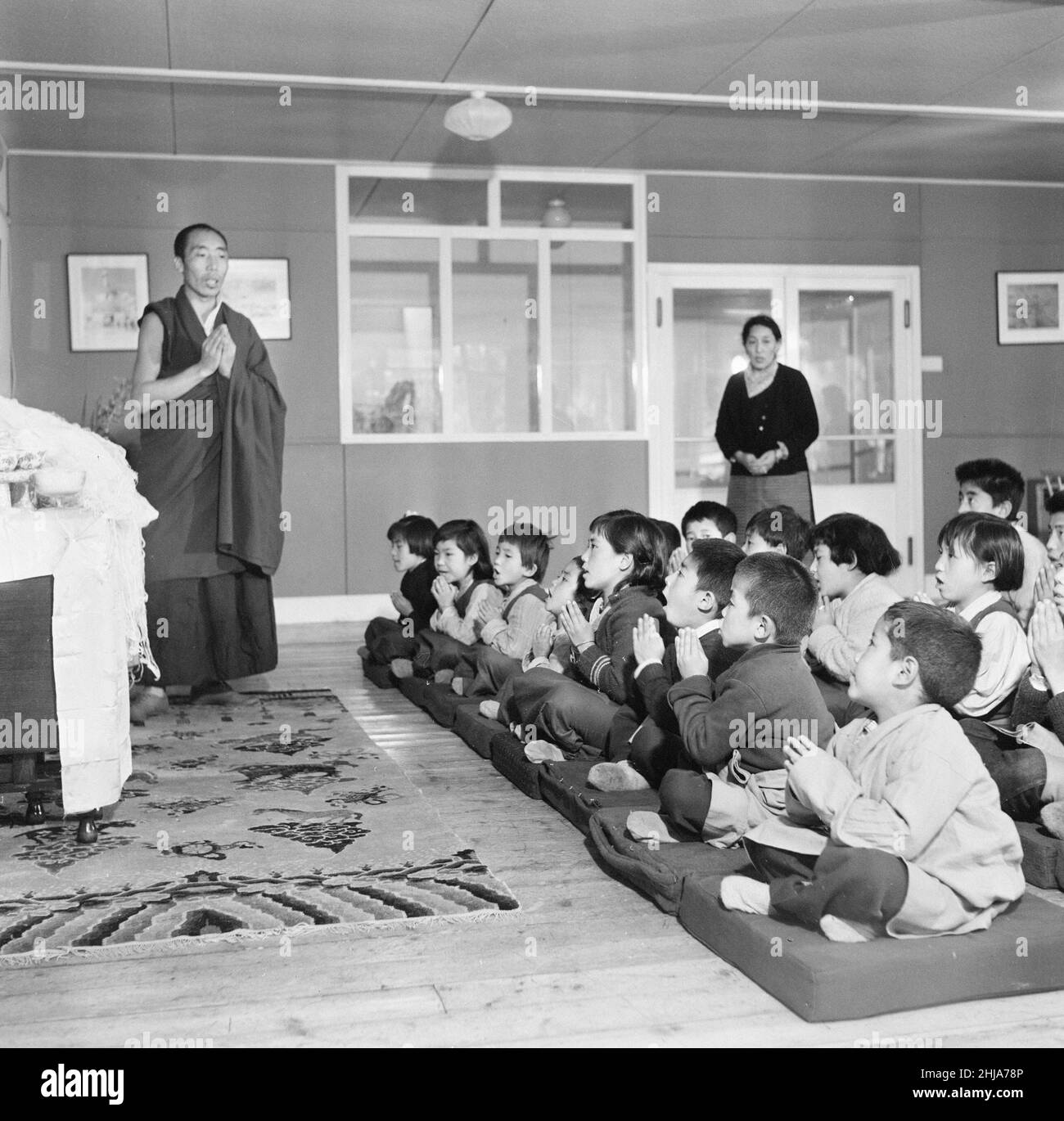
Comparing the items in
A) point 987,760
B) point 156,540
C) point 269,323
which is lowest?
point 987,760

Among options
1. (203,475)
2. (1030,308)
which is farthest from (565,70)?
(1030,308)

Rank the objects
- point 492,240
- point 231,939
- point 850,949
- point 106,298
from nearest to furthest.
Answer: point 850,949
point 231,939
point 106,298
point 492,240

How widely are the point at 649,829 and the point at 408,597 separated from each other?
2.77 metres

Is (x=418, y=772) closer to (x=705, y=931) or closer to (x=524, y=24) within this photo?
(x=705, y=931)

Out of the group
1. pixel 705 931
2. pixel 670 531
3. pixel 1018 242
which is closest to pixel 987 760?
pixel 705 931

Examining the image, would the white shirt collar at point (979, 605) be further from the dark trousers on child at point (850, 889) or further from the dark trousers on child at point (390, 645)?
the dark trousers on child at point (390, 645)

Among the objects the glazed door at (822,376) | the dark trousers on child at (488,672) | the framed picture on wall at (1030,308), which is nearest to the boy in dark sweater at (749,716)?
the dark trousers on child at (488,672)

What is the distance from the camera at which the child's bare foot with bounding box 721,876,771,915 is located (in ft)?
6.21

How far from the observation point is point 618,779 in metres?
2.73

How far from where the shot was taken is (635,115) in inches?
232

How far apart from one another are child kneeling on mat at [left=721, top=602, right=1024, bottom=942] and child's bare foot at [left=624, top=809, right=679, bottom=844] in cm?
39

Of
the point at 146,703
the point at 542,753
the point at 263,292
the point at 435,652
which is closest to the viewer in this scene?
the point at 542,753

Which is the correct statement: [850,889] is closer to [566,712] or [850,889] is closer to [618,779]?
[618,779]
